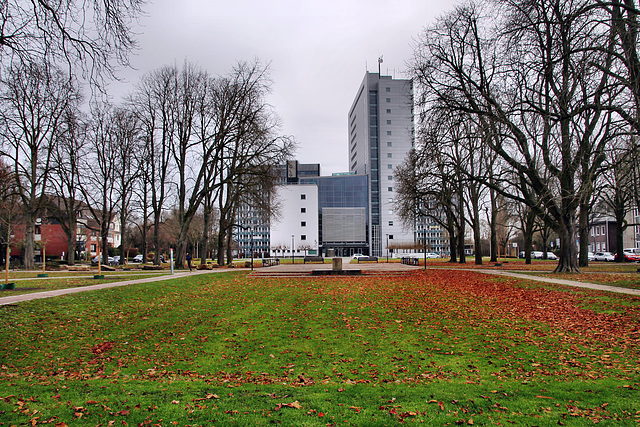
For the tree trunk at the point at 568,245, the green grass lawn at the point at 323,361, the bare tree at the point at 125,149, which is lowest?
the green grass lawn at the point at 323,361

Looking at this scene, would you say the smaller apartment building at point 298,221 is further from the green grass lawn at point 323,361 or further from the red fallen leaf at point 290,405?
the red fallen leaf at point 290,405

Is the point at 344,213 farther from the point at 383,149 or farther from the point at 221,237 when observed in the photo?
the point at 221,237

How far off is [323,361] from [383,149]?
103055 millimetres

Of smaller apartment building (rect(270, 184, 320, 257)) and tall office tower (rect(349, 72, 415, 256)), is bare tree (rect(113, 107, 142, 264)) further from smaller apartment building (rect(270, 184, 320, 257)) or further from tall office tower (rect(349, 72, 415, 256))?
tall office tower (rect(349, 72, 415, 256))

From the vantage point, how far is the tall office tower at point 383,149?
106562mm

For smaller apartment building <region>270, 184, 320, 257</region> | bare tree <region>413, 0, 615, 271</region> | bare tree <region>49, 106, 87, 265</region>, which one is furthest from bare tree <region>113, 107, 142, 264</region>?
smaller apartment building <region>270, 184, 320, 257</region>

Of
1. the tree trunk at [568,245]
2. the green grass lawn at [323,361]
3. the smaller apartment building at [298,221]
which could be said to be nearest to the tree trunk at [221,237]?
the green grass lawn at [323,361]

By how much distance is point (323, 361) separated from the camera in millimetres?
7570

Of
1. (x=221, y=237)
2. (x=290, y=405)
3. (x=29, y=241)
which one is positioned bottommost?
(x=290, y=405)

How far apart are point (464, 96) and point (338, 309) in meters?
17.2

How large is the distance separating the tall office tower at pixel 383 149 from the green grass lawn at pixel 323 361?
92583 mm

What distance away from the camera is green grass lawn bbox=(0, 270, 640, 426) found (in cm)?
499

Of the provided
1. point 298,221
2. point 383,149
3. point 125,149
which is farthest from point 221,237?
point 383,149

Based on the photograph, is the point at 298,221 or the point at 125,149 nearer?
the point at 125,149
